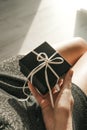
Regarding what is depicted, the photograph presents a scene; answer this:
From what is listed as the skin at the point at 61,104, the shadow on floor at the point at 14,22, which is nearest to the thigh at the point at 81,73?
the skin at the point at 61,104

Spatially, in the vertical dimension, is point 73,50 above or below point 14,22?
above

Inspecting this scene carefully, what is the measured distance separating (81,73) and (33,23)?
1404 mm

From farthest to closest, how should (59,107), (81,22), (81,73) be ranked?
(81,22) → (81,73) → (59,107)

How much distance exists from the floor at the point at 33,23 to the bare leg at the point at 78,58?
0.76m

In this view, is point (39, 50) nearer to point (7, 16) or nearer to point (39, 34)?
point (39, 34)

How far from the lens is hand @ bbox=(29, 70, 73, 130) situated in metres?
0.71

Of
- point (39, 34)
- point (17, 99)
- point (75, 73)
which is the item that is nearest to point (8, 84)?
point (17, 99)

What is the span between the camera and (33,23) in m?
2.37

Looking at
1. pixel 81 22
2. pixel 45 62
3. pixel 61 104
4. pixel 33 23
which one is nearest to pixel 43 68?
pixel 45 62

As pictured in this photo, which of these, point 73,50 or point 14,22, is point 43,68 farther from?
point 14,22

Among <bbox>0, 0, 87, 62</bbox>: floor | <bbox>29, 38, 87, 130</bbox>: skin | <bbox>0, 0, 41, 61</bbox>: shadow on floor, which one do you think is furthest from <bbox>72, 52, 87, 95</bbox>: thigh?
<bbox>0, 0, 41, 61</bbox>: shadow on floor

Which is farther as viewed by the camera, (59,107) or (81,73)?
(81,73)

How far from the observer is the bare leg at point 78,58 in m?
1.01

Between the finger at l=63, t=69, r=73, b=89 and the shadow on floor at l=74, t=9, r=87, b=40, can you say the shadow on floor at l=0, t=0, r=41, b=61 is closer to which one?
the shadow on floor at l=74, t=9, r=87, b=40
